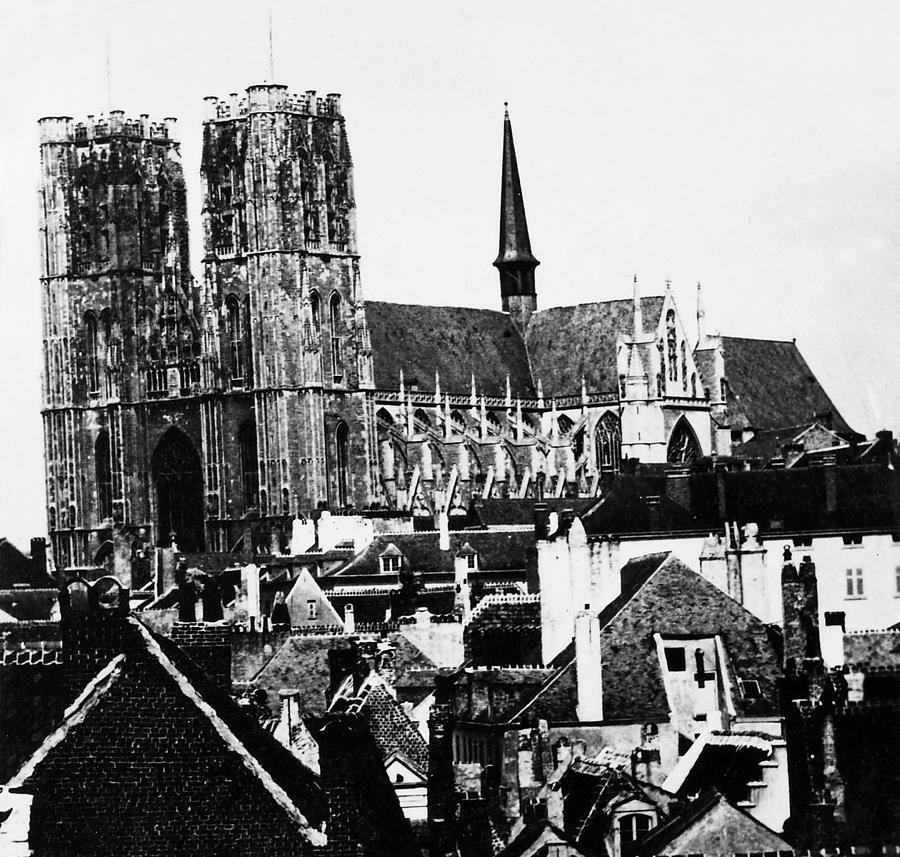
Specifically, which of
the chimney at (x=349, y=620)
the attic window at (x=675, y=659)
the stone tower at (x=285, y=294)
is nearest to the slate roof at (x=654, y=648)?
the attic window at (x=675, y=659)

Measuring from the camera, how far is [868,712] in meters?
36.0

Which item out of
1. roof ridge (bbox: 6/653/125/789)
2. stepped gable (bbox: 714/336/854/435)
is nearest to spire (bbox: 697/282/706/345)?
stepped gable (bbox: 714/336/854/435)

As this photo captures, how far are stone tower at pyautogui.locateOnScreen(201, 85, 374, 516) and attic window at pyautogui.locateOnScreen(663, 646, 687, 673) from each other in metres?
78.5

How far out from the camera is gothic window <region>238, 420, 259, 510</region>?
431ft

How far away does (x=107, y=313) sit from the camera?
137000 millimetres

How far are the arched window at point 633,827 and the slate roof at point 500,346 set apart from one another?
107 m

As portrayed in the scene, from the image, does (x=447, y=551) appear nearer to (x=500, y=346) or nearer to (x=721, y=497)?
(x=721, y=497)

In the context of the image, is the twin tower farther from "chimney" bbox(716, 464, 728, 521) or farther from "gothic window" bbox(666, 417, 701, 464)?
"chimney" bbox(716, 464, 728, 521)

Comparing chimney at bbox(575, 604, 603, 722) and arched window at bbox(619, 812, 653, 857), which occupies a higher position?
chimney at bbox(575, 604, 603, 722)

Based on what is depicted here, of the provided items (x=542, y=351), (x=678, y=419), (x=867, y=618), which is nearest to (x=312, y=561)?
(x=867, y=618)

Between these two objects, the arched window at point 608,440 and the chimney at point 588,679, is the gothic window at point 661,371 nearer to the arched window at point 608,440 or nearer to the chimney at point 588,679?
the arched window at point 608,440

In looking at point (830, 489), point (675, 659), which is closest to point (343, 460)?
point (830, 489)

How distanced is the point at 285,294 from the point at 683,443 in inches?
940

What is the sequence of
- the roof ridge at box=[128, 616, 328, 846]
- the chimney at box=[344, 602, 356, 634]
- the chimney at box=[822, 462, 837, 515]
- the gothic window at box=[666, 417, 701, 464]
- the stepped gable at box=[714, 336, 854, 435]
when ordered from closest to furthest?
the roof ridge at box=[128, 616, 328, 846], the chimney at box=[344, 602, 356, 634], the chimney at box=[822, 462, 837, 515], the gothic window at box=[666, 417, 701, 464], the stepped gable at box=[714, 336, 854, 435]
